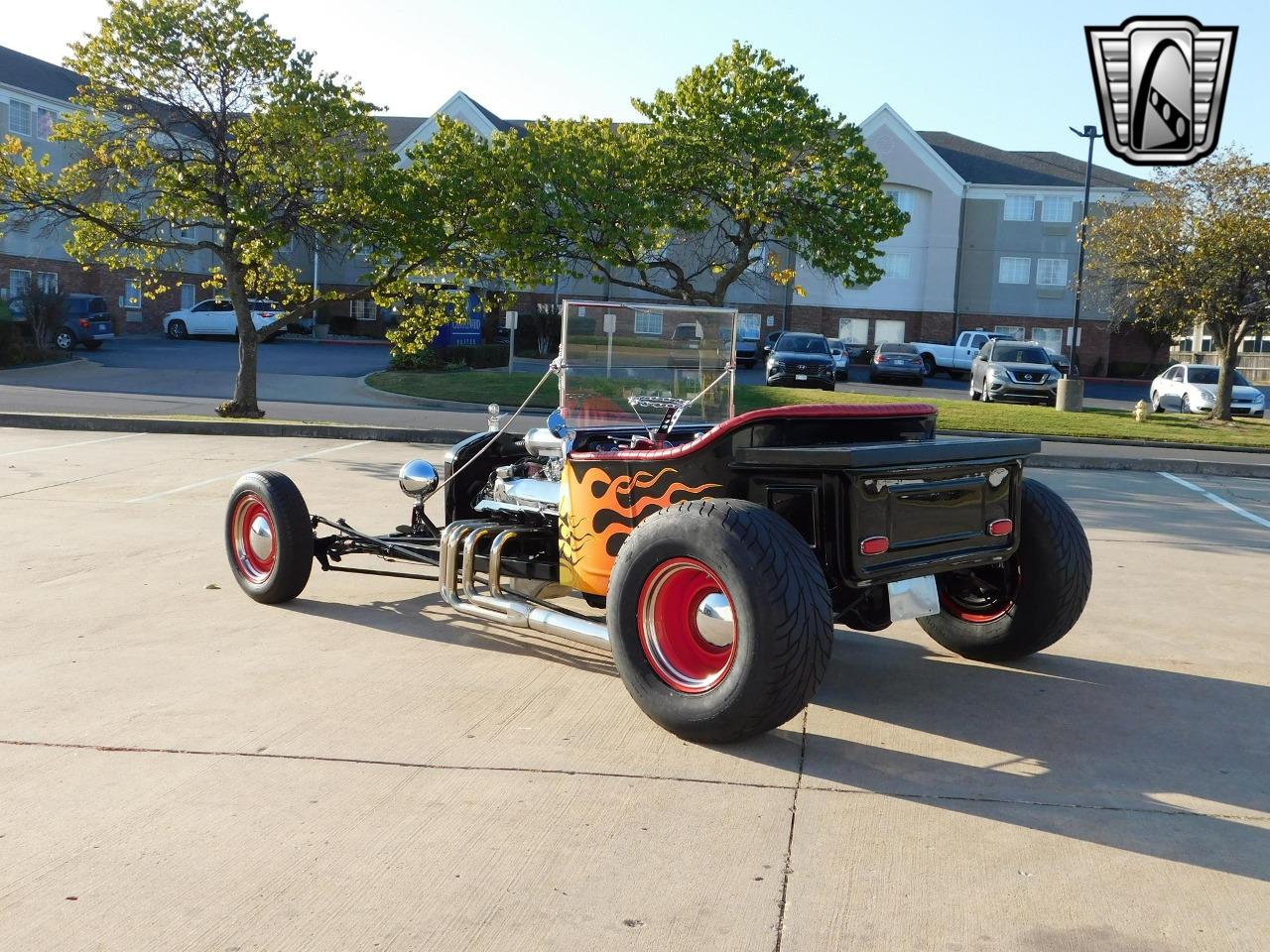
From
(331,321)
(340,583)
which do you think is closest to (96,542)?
(340,583)

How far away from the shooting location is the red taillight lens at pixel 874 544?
463 centimetres

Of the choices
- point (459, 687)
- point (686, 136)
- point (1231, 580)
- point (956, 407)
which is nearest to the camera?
point (459, 687)

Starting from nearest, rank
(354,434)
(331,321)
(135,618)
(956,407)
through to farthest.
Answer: (135,618) < (354,434) < (956,407) < (331,321)

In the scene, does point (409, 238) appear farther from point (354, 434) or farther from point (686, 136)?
point (686, 136)

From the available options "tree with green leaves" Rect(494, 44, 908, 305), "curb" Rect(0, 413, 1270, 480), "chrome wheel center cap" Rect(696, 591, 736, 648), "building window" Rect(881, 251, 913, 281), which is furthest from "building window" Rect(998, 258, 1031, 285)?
"chrome wheel center cap" Rect(696, 591, 736, 648)

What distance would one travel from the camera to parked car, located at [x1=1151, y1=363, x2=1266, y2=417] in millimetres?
29672

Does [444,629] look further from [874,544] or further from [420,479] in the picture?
[874,544]

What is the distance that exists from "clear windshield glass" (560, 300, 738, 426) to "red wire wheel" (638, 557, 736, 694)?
1.59 meters

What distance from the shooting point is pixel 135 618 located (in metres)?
6.37

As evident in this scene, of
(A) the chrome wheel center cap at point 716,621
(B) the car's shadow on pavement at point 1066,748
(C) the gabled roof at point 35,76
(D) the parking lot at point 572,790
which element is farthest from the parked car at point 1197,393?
(C) the gabled roof at point 35,76

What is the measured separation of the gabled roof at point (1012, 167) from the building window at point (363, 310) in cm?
2418

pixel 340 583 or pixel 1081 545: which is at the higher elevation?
pixel 1081 545

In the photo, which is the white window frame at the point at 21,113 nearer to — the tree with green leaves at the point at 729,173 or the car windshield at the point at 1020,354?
the tree with green leaves at the point at 729,173

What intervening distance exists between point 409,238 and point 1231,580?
13.1 meters
